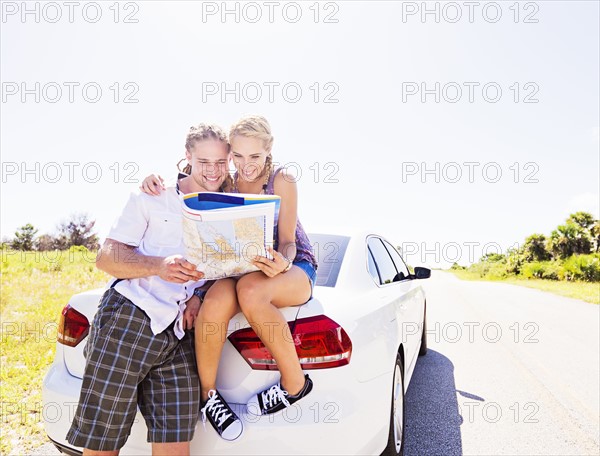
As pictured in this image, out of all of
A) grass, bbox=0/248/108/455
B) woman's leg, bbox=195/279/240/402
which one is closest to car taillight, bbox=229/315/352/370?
woman's leg, bbox=195/279/240/402

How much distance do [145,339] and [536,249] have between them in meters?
43.4

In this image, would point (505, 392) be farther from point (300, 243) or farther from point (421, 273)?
point (300, 243)

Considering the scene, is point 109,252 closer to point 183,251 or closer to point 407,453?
point 183,251

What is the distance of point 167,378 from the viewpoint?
194 cm

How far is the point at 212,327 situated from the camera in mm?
1912

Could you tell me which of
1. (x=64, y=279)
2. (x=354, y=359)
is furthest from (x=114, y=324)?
(x=64, y=279)

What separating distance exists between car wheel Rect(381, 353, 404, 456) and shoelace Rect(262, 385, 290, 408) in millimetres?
940

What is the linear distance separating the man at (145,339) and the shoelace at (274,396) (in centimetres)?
30

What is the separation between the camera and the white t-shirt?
194cm

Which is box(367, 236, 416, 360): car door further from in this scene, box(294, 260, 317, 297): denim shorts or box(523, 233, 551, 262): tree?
box(523, 233, 551, 262): tree

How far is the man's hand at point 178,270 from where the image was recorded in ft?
6.10

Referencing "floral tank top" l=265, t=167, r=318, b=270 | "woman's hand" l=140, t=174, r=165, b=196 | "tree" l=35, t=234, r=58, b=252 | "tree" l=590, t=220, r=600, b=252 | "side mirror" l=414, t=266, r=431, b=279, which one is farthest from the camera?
"tree" l=590, t=220, r=600, b=252

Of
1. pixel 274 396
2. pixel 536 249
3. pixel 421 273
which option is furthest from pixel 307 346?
pixel 536 249

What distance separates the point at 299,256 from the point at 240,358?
1.93ft
